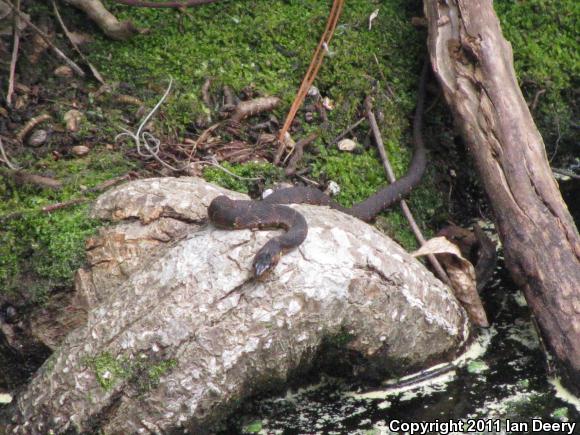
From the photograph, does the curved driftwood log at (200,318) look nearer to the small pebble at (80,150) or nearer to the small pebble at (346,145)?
the small pebble at (80,150)

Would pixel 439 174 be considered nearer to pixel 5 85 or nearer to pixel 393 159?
pixel 393 159

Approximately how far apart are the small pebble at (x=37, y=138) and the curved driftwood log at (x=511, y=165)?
9.21 ft

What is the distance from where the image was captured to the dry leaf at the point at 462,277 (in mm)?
4863

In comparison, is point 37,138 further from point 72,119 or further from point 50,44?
point 50,44

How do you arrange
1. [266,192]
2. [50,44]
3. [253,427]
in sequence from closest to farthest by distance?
[253,427] → [266,192] → [50,44]

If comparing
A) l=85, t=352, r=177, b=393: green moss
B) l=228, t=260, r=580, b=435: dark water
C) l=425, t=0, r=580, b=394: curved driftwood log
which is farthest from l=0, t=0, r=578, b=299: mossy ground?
l=85, t=352, r=177, b=393: green moss

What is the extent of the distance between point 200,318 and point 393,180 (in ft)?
7.39

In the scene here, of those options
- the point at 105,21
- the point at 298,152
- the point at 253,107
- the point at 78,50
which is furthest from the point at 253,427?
the point at 105,21

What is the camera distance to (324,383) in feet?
14.4

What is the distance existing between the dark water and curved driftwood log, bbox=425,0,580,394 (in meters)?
0.24

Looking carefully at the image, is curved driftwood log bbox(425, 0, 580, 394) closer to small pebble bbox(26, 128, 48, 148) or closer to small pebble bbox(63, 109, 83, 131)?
small pebble bbox(63, 109, 83, 131)

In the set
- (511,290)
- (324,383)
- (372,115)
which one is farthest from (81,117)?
(511,290)

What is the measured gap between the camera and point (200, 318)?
3809 millimetres

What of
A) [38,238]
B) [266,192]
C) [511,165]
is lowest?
[38,238]
